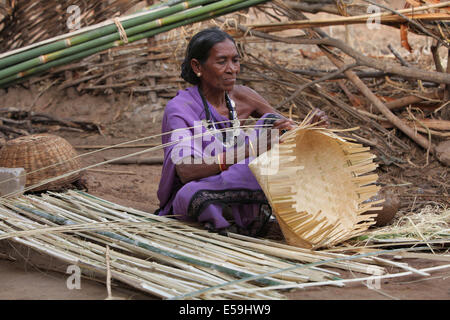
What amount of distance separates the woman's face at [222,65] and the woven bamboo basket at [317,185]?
1.51 ft

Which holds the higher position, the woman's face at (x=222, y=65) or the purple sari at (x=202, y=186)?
the woman's face at (x=222, y=65)

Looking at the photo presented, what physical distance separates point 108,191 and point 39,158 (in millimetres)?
577

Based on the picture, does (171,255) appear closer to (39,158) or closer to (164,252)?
(164,252)

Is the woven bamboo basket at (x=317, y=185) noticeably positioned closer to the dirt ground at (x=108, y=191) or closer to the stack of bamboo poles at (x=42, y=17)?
the dirt ground at (x=108, y=191)

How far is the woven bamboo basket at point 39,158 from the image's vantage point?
3.58 m

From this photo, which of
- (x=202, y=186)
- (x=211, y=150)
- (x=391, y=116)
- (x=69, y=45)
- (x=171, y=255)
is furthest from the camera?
(x=391, y=116)

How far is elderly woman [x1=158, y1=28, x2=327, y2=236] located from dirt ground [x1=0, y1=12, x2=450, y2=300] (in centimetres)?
62

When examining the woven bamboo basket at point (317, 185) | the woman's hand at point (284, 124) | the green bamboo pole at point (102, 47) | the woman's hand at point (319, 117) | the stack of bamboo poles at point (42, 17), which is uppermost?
the stack of bamboo poles at point (42, 17)

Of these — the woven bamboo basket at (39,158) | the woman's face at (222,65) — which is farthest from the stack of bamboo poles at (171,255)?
the woven bamboo basket at (39,158)

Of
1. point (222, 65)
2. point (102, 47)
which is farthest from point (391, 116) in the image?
point (102, 47)

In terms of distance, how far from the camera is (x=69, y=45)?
341cm
